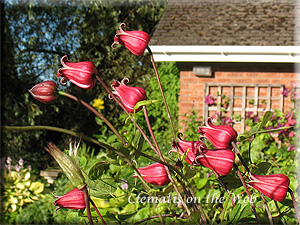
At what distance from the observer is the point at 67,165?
0.33 metres

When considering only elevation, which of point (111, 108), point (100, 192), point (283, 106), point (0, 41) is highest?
point (100, 192)

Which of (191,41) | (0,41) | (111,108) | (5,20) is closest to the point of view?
(191,41)

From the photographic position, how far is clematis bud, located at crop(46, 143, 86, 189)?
1.08 ft

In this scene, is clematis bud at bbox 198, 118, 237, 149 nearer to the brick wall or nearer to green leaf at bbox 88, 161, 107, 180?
green leaf at bbox 88, 161, 107, 180

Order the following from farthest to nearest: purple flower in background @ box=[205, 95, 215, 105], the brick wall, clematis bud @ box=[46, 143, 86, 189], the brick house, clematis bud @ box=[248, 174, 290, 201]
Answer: purple flower in background @ box=[205, 95, 215, 105], the brick wall, the brick house, clematis bud @ box=[248, 174, 290, 201], clematis bud @ box=[46, 143, 86, 189]

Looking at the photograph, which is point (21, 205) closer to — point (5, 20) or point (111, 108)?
point (111, 108)

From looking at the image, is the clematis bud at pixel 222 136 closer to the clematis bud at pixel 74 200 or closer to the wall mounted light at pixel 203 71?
the clematis bud at pixel 74 200

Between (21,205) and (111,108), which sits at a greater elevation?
(21,205)

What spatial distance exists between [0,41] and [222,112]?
3.53m

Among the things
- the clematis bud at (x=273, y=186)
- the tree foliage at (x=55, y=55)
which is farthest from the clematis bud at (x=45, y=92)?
the tree foliage at (x=55, y=55)

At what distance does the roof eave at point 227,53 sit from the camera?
3688 mm

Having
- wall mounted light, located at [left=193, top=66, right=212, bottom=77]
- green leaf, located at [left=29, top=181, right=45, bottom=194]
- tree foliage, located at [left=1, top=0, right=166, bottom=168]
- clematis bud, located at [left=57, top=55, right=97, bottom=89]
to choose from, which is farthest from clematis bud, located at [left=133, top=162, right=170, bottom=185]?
tree foliage, located at [left=1, top=0, right=166, bottom=168]

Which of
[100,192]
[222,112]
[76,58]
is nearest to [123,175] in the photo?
[222,112]

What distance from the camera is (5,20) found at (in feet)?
17.8
